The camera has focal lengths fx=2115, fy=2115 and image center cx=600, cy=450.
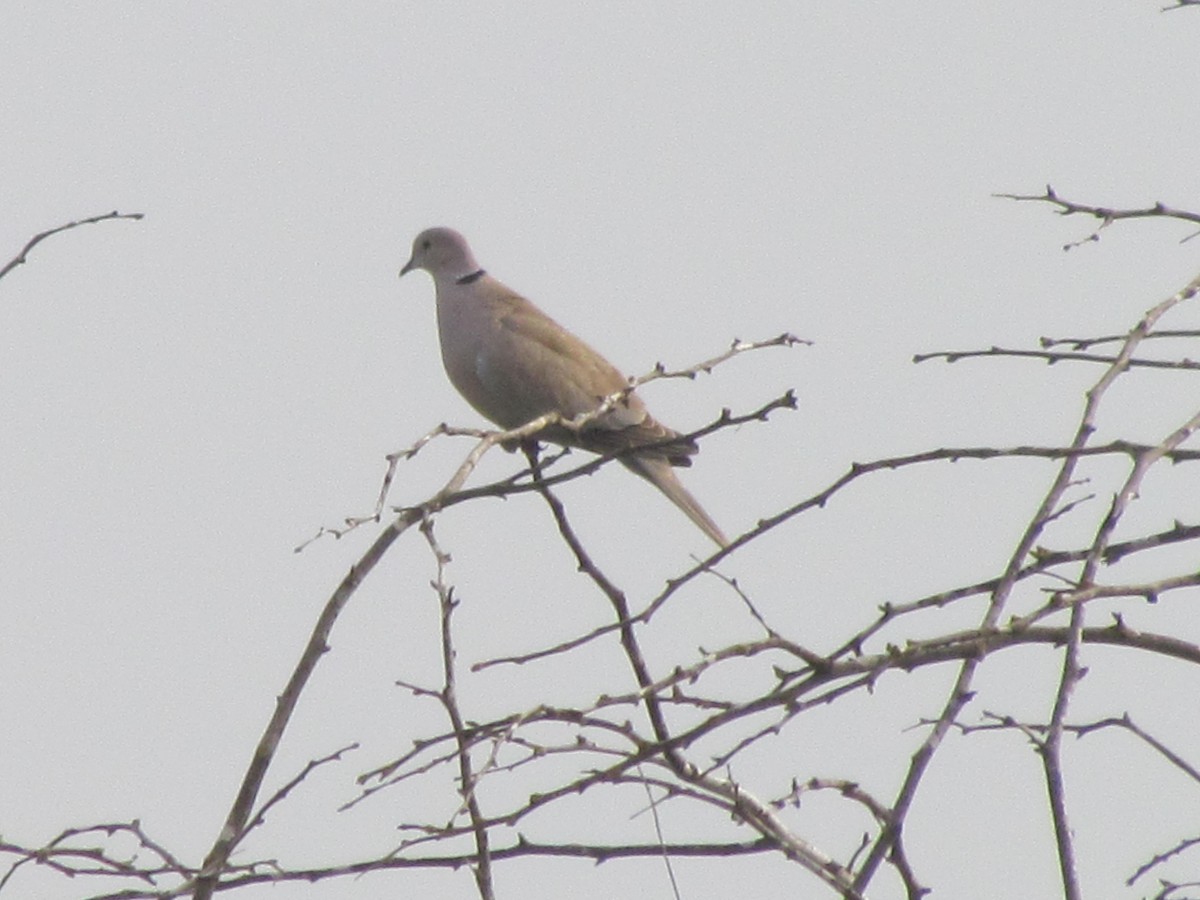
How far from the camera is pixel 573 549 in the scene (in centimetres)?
373

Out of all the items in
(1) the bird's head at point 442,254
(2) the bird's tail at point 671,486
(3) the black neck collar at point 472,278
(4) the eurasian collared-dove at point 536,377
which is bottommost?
(2) the bird's tail at point 671,486

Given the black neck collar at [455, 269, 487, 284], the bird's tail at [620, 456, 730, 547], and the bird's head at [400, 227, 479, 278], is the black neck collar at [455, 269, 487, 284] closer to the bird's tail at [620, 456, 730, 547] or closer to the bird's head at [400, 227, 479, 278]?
the bird's head at [400, 227, 479, 278]

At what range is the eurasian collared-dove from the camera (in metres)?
6.19

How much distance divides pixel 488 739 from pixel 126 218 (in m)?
0.97

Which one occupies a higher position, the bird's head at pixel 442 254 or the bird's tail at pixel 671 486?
the bird's head at pixel 442 254

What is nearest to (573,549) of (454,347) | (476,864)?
(476,864)

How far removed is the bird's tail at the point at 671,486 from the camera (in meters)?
6.16

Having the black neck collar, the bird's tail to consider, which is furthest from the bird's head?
the bird's tail

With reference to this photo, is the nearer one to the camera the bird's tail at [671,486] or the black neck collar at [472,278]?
the bird's tail at [671,486]

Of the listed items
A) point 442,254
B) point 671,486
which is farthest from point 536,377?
point 442,254

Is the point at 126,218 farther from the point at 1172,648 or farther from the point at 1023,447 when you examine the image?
the point at 1172,648

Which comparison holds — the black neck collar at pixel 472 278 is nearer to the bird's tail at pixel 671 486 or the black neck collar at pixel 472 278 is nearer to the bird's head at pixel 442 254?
the bird's head at pixel 442 254

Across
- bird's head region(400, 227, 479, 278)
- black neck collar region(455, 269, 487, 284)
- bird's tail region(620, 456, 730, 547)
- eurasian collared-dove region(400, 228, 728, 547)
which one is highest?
bird's head region(400, 227, 479, 278)

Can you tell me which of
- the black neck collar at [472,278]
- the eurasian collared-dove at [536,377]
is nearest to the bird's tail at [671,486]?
the eurasian collared-dove at [536,377]
